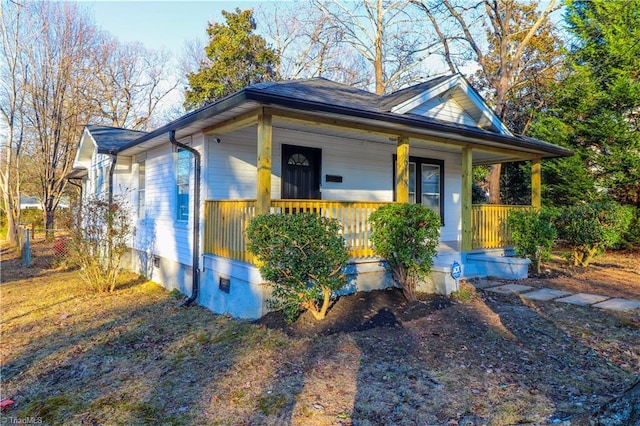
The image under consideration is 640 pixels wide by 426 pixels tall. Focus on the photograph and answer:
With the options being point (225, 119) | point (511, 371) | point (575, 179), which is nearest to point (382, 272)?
point (511, 371)

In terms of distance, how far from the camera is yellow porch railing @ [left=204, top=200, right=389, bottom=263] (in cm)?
584

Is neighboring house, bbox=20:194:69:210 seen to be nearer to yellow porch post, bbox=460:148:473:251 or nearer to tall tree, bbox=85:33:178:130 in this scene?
tall tree, bbox=85:33:178:130

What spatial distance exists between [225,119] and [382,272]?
3441mm

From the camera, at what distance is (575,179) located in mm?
13016

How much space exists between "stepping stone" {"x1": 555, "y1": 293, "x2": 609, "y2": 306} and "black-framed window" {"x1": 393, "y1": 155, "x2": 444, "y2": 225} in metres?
3.86

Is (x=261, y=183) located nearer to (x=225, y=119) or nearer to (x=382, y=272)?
(x=225, y=119)

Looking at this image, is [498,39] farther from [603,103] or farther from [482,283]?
[482,283]

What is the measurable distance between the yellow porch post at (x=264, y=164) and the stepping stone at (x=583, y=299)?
4581 mm

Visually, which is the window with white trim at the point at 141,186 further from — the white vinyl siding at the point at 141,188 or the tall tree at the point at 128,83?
the tall tree at the point at 128,83

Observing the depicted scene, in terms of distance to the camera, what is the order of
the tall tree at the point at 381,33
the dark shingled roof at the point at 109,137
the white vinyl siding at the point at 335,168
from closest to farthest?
1. the white vinyl siding at the point at 335,168
2. the dark shingled roof at the point at 109,137
3. the tall tree at the point at 381,33

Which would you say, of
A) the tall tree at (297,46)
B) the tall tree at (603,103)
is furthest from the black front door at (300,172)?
the tall tree at (297,46)

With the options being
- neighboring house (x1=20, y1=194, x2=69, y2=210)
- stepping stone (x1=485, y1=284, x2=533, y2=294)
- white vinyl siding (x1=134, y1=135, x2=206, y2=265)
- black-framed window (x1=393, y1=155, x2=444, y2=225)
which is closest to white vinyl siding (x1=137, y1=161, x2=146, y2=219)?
white vinyl siding (x1=134, y1=135, x2=206, y2=265)

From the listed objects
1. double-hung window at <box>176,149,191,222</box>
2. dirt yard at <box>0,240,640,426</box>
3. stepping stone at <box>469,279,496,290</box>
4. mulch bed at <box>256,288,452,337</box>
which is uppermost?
double-hung window at <box>176,149,191,222</box>

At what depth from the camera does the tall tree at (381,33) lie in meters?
19.1
